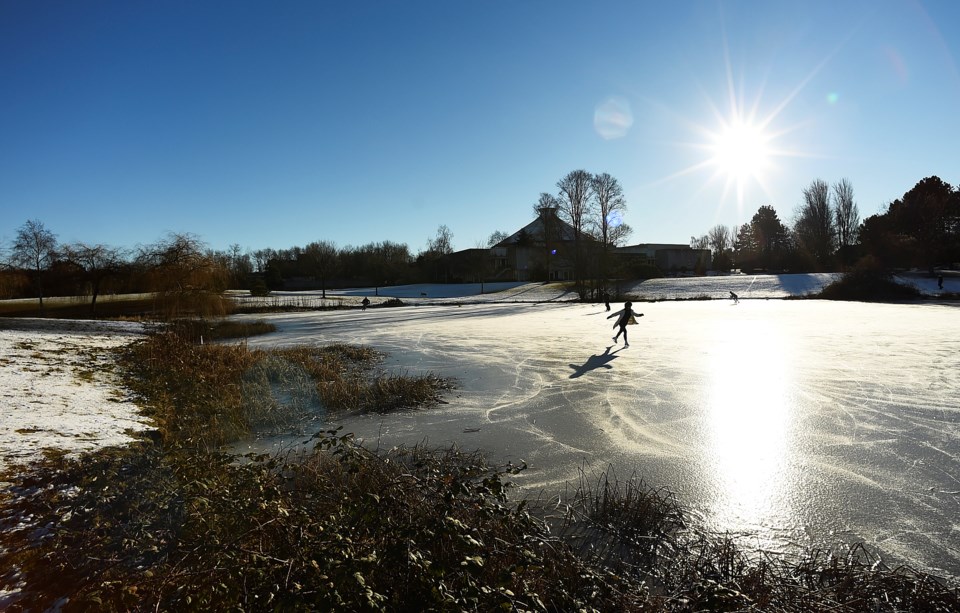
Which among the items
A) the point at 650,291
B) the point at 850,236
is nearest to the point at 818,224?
the point at 850,236

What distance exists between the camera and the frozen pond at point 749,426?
3938 mm

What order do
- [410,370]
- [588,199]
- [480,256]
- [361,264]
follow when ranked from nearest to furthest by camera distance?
1. [410,370]
2. [588,199]
3. [480,256]
4. [361,264]

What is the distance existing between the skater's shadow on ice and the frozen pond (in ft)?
0.20

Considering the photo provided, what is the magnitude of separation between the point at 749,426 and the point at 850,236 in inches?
2943

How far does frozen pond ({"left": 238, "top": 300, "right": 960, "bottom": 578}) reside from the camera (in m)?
3.94

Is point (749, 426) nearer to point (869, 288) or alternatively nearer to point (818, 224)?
point (869, 288)

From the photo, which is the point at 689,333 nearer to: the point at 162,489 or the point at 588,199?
the point at 162,489

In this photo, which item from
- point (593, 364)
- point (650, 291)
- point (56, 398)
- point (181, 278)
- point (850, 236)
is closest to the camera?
point (56, 398)

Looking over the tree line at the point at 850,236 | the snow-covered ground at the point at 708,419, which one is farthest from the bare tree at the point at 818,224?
the snow-covered ground at the point at 708,419

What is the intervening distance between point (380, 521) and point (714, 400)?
21.1 ft

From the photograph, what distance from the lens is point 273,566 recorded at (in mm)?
2430

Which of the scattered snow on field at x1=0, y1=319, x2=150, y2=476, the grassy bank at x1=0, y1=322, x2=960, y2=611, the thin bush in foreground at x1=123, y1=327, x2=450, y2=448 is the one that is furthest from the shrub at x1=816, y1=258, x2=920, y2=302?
the scattered snow on field at x1=0, y1=319, x2=150, y2=476

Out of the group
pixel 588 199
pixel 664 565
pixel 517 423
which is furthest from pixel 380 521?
pixel 588 199

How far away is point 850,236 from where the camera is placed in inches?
2511
